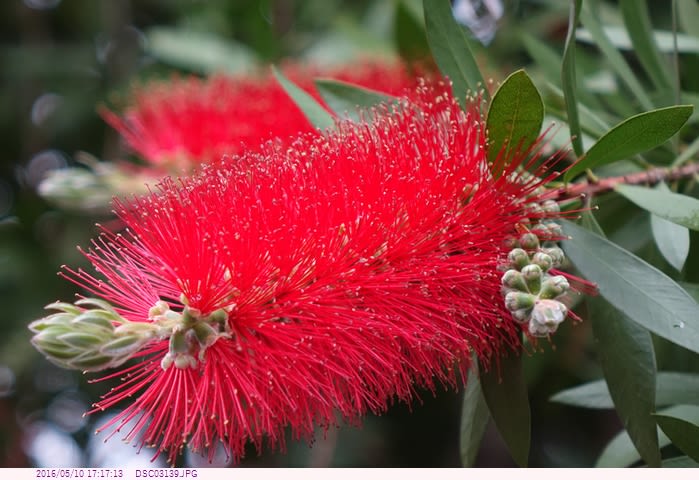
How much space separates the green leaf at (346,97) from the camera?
55.9 inches

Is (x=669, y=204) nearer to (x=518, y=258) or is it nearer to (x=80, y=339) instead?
(x=518, y=258)

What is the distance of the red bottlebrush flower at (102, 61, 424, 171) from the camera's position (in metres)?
2.16

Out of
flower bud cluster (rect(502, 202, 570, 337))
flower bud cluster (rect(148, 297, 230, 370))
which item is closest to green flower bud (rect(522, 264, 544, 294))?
flower bud cluster (rect(502, 202, 570, 337))

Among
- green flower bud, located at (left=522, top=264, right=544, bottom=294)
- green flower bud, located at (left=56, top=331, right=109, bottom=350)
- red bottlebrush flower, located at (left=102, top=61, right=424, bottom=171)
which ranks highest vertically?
red bottlebrush flower, located at (left=102, top=61, right=424, bottom=171)

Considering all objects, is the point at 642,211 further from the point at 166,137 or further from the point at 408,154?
the point at 166,137

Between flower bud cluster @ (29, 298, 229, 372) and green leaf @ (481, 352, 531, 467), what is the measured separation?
45cm

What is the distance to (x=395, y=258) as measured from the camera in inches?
45.9

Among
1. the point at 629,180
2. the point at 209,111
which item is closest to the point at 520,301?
the point at 629,180

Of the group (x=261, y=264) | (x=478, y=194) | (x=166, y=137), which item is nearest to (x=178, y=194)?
(x=261, y=264)

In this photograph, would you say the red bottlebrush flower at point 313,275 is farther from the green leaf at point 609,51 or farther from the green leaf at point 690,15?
the green leaf at point 690,15

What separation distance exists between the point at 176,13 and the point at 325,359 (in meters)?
2.58

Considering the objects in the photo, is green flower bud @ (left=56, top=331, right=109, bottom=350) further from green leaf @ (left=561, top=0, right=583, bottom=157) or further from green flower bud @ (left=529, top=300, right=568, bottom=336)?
green leaf @ (left=561, top=0, right=583, bottom=157)

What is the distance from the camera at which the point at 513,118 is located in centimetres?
116

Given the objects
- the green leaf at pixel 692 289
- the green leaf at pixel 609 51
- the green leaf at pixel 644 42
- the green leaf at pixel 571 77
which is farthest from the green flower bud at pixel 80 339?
the green leaf at pixel 644 42
